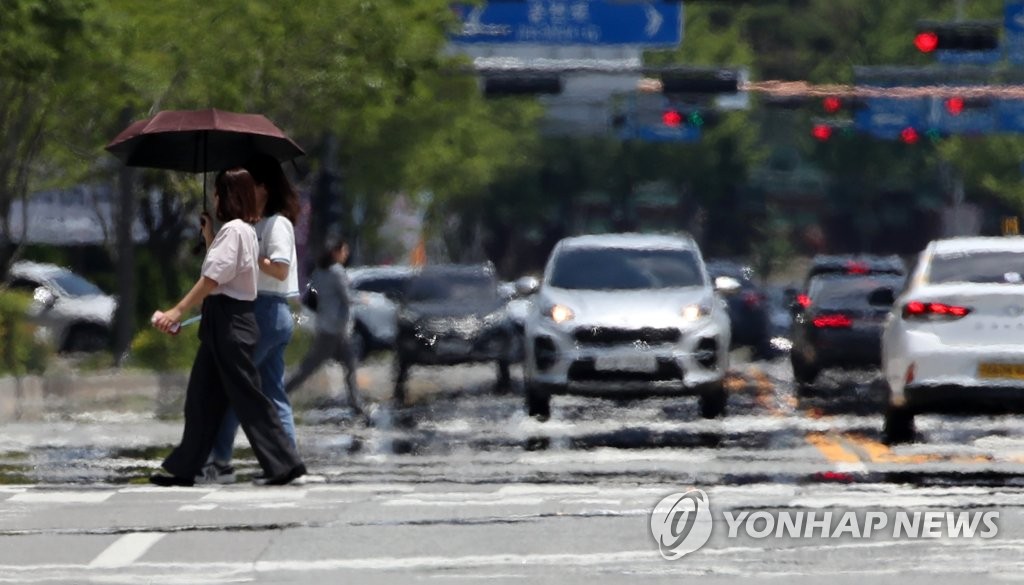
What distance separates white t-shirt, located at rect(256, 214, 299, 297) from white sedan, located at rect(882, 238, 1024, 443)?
4.84m

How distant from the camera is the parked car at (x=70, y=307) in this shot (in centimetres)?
3769

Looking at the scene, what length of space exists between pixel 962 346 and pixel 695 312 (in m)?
4.75

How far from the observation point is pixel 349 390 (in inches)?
947

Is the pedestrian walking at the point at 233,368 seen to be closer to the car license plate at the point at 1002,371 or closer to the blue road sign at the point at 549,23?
the car license plate at the point at 1002,371

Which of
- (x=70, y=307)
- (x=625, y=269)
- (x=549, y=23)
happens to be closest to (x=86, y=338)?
(x=70, y=307)

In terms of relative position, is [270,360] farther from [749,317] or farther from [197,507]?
[749,317]

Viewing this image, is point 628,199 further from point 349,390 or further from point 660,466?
point 660,466

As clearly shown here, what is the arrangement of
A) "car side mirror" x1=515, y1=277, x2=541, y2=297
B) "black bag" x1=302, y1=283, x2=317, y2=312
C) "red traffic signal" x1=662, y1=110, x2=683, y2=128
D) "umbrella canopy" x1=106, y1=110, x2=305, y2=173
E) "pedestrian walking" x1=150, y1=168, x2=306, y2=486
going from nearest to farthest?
"pedestrian walking" x1=150, y1=168, x2=306, y2=486 → "umbrella canopy" x1=106, y1=110, x2=305, y2=173 → "black bag" x1=302, y1=283, x2=317, y2=312 → "car side mirror" x1=515, y1=277, x2=541, y2=297 → "red traffic signal" x1=662, y1=110, x2=683, y2=128

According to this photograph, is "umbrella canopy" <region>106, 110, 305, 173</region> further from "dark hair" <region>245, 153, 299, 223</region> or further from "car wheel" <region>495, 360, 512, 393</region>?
"car wheel" <region>495, 360, 512, 393</region>

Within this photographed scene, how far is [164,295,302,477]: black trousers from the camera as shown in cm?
1459

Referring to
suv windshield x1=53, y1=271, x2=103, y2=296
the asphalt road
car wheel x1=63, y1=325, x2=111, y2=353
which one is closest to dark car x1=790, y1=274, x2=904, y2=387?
the asphalt road

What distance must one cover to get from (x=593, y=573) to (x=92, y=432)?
10.4 m

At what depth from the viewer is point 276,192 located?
15.0 meters

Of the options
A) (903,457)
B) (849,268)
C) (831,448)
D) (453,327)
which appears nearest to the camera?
(903,457)
